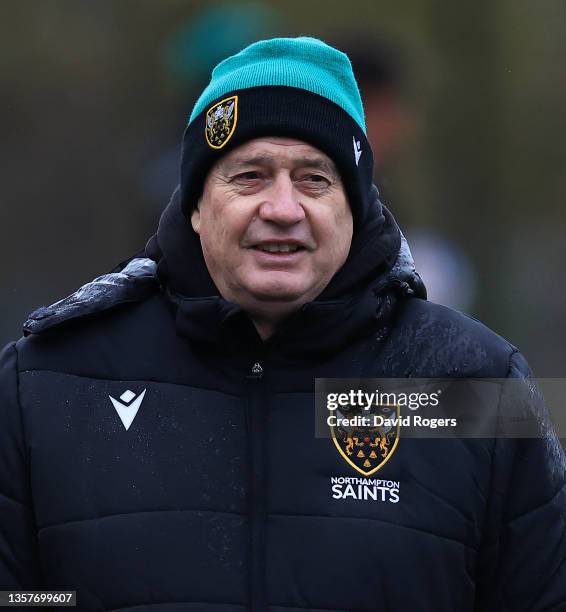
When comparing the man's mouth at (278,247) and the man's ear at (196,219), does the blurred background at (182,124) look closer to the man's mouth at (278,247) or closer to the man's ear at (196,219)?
the man's ear at (196,219)

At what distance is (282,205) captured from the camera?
269 centimetres

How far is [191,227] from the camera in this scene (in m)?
2.89

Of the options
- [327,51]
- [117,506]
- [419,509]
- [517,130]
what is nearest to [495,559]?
[419,509]

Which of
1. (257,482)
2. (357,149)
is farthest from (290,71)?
(257,482)

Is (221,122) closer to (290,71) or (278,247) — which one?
(290,71)

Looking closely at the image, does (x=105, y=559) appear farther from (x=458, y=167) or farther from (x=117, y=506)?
(x=458, y=167)

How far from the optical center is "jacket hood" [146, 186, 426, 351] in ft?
8.89

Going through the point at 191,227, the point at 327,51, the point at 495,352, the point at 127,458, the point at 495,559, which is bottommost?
the point at 495,559

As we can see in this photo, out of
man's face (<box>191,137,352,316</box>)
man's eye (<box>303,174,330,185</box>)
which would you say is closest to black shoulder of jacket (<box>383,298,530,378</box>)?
man's face (<box>191,137,352,316</box>)

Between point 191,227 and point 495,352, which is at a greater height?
point 191,227

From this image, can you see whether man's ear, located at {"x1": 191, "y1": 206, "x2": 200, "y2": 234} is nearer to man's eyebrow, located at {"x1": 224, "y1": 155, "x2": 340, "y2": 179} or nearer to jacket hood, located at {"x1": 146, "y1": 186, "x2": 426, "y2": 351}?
jacket hood, located at {"x1": 146, "y1": 186, "x2": 426, "y2": 351}

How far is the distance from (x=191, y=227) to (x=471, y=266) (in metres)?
5.87

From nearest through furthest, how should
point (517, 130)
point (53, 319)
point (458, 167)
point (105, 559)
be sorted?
1. point (105, 559)
2. point (53, 319)
3. point (458, 167)
4. point (517, 130)

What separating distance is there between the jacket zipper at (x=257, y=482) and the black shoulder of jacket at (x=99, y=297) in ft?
1.17
